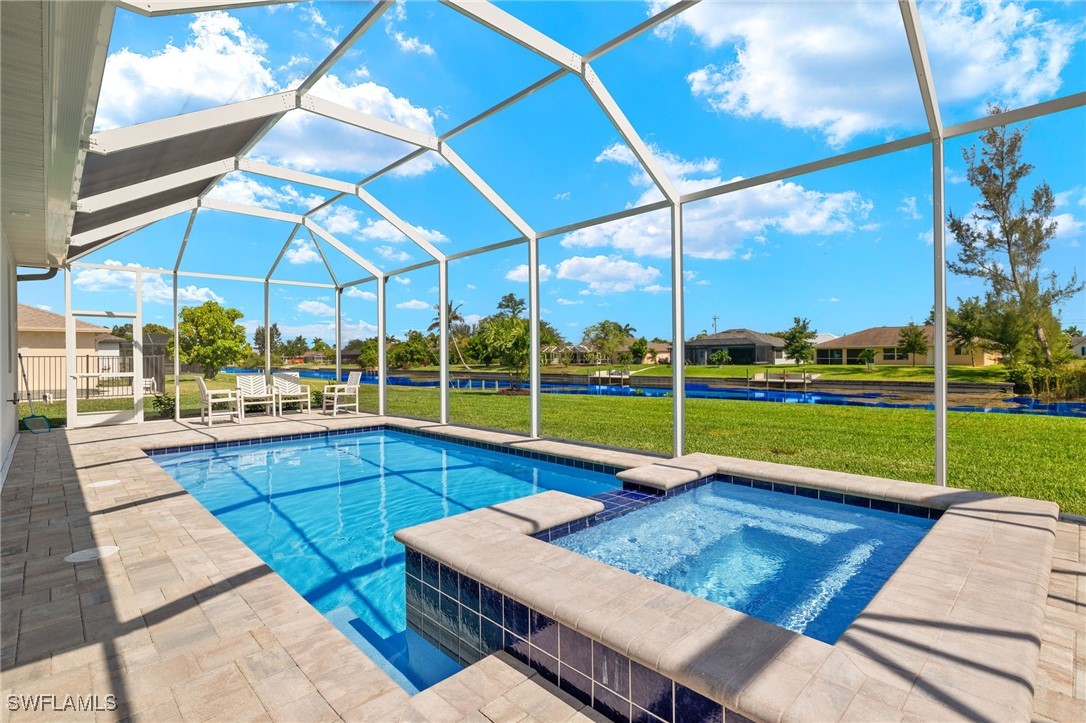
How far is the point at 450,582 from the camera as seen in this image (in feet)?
9.37

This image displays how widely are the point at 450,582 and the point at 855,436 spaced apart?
11.6 m

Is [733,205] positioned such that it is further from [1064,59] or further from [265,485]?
[265,485]

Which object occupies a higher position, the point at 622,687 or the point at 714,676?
the point at 714,676

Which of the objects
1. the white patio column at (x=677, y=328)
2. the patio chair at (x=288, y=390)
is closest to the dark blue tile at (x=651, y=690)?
the white patio column at (x=677, y=328)

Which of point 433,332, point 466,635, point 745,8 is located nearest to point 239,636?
point 466,635

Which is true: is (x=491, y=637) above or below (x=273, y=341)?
below

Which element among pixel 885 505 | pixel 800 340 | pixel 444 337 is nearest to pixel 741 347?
pixel 800 340

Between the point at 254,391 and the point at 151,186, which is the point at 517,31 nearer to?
the point at 151,186

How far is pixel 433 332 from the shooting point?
3825 cm

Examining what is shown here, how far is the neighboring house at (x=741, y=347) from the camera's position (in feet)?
103

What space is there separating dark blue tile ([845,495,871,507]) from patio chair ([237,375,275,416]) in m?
10.4

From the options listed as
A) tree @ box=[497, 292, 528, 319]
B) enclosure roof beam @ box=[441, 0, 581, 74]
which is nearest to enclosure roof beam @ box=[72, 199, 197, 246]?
enclosure roof beam @ box=[441, 0, 581, 74]

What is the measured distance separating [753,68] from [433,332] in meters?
32.8

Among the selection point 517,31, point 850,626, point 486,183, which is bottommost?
point 850,626
